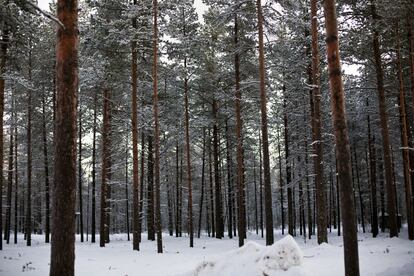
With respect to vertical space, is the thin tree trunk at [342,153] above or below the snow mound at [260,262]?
above

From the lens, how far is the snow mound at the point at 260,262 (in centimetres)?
874

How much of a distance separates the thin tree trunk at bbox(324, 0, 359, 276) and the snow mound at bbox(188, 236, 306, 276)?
1312 millimetres

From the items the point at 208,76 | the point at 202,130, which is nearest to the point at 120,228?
the point at 202,130

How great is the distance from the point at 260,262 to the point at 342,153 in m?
3.25

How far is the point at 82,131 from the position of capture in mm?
28094

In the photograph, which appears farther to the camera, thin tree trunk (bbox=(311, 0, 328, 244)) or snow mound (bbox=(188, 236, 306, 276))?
thin tree trunk (bbox=(311, 0, 328, 244))

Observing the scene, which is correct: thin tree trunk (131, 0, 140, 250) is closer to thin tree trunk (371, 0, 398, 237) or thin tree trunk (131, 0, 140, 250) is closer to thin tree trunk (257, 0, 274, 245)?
thin tree trunk (257, 0, 274, 245)

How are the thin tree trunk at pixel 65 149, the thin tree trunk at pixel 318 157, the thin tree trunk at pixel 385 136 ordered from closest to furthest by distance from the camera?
the thin tree trunk at pixel 65 149, the thin tree trunk at pixel 318 157, the thin tree trunk at pixel 385 136

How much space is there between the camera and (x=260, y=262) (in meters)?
9.04

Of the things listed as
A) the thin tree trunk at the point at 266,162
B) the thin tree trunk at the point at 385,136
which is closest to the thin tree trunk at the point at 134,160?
the thin tree trunk at the point at 266,162

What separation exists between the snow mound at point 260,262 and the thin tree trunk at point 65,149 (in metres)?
4.26

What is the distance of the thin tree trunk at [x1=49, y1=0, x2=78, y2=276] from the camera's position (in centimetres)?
628

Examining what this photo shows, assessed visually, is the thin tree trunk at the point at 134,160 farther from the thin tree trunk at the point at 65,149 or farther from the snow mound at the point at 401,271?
the snow mound at the point at 401,271

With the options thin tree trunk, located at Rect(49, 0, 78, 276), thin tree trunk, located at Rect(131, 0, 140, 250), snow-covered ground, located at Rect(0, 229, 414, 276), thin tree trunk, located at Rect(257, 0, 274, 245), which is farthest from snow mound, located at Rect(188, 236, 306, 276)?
thin tree trunk, located at Rect(131, 0, 140, 250)
